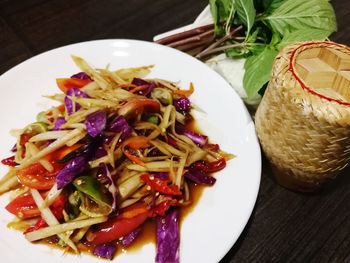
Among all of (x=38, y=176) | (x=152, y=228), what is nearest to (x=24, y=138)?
(x=38, y=176)

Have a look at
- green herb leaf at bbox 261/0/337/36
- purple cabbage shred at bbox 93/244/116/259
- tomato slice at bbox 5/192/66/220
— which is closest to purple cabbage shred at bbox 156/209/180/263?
purple cabbage shred at bbox 93/244/116/259

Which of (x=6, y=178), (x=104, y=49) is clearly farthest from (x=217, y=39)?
(x=6, y=178)

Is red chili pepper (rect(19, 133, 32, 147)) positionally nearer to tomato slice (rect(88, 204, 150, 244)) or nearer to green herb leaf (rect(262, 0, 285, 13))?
tomato slice (rect(88, 204, 150, 244))

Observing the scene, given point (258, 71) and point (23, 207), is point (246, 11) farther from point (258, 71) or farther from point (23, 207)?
point (23, 207)

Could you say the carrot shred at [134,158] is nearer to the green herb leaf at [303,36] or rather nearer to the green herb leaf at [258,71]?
the green herb leaf at [258,71]

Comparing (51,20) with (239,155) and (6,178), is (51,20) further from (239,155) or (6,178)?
(239,155)

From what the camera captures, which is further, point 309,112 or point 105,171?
point 105,171
